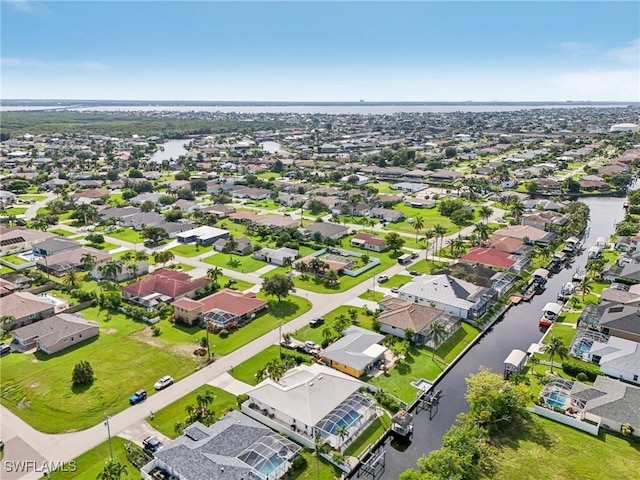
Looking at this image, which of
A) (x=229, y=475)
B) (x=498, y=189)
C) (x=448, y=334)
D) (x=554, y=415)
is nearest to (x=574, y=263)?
(x=448, y=334)

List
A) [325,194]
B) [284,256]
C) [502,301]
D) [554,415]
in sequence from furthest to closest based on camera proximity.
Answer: [325,194] < [284,256] < [502,301] < [554,415]

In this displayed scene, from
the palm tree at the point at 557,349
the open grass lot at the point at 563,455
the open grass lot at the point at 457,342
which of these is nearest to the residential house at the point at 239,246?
the open grass lot at the point at 457,342

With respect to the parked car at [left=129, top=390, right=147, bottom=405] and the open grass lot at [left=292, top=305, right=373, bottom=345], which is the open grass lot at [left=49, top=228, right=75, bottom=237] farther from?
the open grass lot at [left=292, top=305, right=373, bottom=345]

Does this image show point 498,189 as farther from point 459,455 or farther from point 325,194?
point 459,455

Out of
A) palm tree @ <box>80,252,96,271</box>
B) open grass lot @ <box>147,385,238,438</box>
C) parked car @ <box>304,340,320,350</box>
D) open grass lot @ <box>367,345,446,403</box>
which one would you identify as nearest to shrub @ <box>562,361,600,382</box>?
open grass lot @ <box>367,345,446,403</box>

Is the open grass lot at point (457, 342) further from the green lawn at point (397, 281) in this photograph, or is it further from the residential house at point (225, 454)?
the residential house at point (225, 454)
